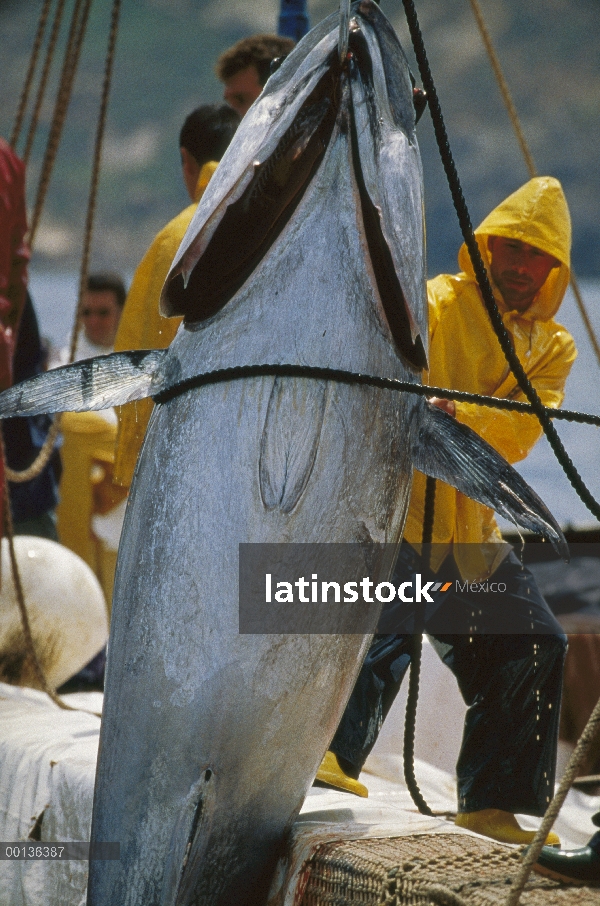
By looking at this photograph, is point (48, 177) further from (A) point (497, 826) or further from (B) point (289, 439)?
(A) point (497, 826)

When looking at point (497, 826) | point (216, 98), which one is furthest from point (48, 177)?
point (216, 98)

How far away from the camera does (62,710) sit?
11.1 ft

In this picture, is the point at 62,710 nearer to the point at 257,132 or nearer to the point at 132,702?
the point at 132,702

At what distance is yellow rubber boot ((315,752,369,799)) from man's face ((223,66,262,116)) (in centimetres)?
284

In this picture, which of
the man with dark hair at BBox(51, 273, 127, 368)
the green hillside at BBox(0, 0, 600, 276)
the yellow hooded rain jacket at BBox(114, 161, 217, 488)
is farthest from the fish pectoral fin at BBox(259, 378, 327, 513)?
the green hillside at BBox(0, 0, 600, 276)

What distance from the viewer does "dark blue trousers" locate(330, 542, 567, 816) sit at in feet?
9.00

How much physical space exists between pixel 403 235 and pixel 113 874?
1.39 metres

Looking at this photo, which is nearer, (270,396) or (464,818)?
(270,396)

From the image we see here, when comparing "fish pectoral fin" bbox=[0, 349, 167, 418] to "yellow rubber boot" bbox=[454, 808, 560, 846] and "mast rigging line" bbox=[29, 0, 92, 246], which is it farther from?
"mast rigging line" bbox=[29, 0, 92, 246]

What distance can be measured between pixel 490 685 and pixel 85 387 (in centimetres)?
157

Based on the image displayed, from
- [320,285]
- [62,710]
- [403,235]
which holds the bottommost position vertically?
[62,710]

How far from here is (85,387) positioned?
6.44 feet

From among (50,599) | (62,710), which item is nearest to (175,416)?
(62,710)

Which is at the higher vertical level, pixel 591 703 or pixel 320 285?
pixel 320 285
